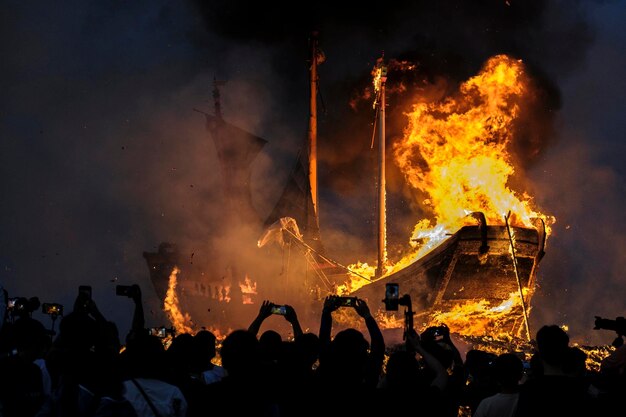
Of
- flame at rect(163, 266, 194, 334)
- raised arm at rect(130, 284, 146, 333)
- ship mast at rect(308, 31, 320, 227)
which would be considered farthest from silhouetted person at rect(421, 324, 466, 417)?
flame at rect(163, 266, 194, 334)

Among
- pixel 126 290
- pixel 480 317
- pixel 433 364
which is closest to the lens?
pixel 433 364

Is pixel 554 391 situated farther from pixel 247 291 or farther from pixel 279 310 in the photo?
pixel 247 291

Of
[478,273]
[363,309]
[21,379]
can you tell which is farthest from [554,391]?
[478,273]

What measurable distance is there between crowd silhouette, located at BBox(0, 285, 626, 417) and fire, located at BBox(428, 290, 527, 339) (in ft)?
54.3

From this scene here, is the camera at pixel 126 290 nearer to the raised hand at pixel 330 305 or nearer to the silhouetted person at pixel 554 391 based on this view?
the raised hand at pixel 330 305

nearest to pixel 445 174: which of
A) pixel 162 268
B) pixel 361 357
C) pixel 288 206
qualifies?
pixel 288 206

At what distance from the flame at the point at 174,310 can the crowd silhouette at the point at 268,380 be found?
2694cm

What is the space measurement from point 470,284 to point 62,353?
59.6 feet

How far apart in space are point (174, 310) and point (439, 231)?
15.1m

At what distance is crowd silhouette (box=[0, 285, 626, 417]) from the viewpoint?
9.34 ft

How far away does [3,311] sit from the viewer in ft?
15.2

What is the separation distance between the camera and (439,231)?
21.4 metres

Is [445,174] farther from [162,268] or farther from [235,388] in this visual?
[235,388]

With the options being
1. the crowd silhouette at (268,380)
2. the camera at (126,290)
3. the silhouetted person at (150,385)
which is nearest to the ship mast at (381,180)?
the camera at (126,290)
